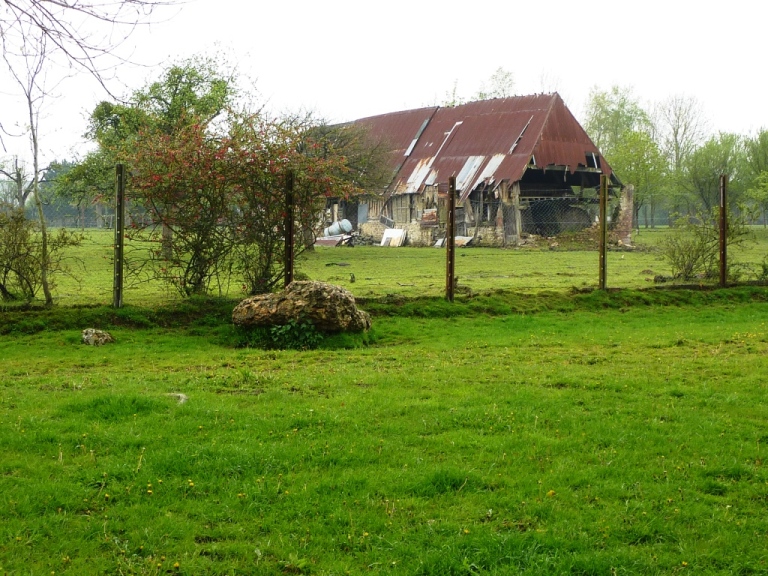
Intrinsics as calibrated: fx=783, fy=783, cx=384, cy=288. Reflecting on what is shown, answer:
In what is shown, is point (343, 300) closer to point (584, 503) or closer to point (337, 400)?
point (337, 400)

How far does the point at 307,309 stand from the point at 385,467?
5.61 m

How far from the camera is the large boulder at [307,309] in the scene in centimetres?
1070

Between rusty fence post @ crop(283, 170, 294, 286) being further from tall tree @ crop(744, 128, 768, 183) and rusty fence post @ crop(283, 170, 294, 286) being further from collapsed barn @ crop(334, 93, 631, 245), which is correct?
tall tree @ crop(744, 128, 768, 183)

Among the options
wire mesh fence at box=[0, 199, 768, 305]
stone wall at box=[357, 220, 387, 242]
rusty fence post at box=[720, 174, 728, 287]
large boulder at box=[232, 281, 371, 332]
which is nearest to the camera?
large boulder at box=[232, 281, 371, 332]

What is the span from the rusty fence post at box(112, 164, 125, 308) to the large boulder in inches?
81.9

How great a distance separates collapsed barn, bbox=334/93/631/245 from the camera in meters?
40.1

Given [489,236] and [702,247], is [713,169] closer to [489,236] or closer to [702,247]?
[489,236]

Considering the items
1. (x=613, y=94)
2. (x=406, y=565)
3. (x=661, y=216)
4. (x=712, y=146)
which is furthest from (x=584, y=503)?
(x=661, y=216)

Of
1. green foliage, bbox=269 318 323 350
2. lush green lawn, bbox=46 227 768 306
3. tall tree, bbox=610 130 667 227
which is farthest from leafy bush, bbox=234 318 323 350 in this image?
tall tree, bbox=610 130 667 227

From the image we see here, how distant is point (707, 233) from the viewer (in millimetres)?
16797

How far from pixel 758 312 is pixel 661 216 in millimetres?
78225

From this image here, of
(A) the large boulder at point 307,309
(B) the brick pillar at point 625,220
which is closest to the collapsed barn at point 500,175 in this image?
(B) the brick pillar at point 625,220

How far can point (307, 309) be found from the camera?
10.7 meters

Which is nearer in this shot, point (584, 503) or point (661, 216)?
point (584, 503)
